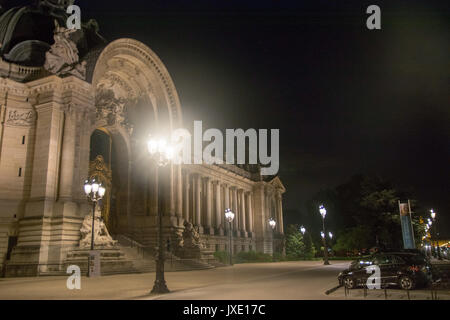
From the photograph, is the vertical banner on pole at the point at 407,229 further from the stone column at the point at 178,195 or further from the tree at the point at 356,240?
the stone column at the point at 178,195

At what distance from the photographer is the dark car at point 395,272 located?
45.6 feet

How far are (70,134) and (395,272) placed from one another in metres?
22.1

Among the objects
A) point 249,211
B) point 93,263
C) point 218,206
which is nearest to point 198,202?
point 218,206

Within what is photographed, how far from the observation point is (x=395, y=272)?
555 inches

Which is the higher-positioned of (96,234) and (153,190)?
(153,190)

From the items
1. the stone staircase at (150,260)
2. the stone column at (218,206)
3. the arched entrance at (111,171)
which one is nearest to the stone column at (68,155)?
the stone staircase at (150,260)

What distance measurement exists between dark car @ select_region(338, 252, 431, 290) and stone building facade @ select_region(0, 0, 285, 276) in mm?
8676

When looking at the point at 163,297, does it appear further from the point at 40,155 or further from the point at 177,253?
the point at 177,253

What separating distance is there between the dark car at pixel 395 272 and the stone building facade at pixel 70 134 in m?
8.68

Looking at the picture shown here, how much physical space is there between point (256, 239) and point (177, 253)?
115 ft

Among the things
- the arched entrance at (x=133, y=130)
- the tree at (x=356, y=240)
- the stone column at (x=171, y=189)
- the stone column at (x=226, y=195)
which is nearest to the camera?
the arched entrance at (x=133, y=130)

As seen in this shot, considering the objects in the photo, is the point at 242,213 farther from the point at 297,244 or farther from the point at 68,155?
the point at 68,155

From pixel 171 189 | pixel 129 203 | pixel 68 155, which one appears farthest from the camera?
pixel 171 189
